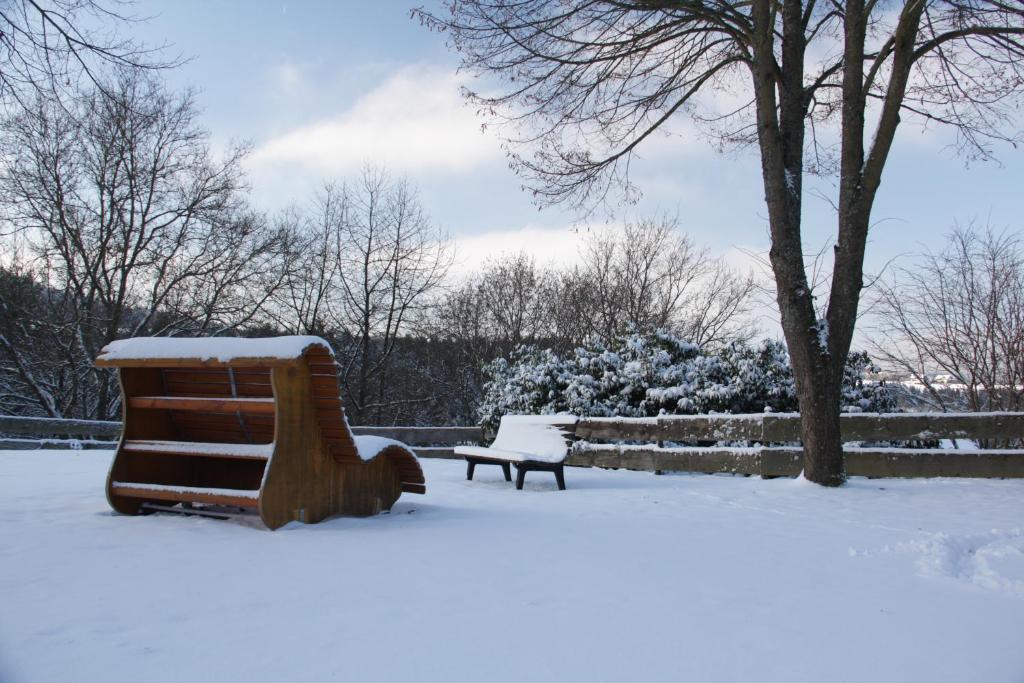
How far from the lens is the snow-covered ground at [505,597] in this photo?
98.8 inches

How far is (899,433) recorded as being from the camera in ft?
29.0

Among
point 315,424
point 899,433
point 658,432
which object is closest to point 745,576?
point 315,424

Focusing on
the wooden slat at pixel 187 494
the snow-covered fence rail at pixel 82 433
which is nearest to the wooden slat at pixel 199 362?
the wooden slat at pixel 187 494

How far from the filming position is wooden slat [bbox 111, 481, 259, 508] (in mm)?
4523

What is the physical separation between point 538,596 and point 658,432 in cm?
777

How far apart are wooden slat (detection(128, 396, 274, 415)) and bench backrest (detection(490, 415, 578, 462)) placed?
389 cm

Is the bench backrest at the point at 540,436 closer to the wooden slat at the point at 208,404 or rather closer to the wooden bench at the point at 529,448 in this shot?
the wooden bench at the point at 529,448

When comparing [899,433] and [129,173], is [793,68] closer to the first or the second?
[899,433]

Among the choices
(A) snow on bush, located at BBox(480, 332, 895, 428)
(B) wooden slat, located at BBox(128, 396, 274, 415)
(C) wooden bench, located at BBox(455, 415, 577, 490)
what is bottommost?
(C) wooden bench, located at BBox(455, 415, 577, 490)

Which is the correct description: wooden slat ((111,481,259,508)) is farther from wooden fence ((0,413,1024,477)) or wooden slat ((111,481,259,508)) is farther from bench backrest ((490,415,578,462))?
wooden fence ((0,413,1024,477))

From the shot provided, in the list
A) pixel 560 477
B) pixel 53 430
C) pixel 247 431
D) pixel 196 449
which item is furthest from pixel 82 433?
pixel 196 449

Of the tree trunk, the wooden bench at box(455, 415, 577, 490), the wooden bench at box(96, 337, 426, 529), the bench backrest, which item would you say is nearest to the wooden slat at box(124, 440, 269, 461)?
the wooden bench at box(96, 337, 426, 529)

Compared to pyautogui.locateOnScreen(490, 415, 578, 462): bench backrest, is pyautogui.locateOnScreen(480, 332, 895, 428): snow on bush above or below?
above

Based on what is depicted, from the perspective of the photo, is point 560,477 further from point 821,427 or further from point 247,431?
point 247,431
